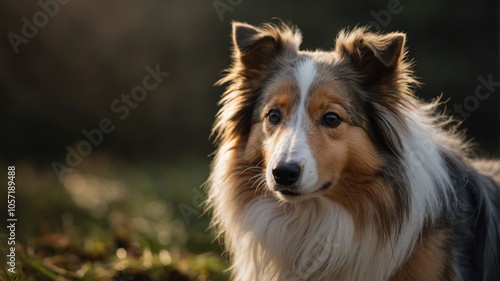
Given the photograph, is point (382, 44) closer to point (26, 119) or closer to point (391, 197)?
point (391, 197)

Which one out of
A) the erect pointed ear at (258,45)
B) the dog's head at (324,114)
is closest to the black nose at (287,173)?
the dog's head at (324,114)

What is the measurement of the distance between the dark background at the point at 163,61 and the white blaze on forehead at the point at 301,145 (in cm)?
841

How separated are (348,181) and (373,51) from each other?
0.89 meters

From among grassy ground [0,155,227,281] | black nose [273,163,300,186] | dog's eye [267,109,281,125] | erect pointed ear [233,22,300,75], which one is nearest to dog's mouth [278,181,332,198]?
black nose [273,163,300,186]

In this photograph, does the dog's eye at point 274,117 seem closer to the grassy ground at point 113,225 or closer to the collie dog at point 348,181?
the collie dog at point 348,181

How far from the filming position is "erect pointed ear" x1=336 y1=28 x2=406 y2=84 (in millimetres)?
4398

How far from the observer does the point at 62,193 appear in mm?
9922

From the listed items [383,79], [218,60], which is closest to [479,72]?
[218,60]

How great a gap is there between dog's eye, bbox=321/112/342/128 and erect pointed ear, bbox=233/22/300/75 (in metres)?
0.71

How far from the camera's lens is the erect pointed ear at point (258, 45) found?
4844 mm

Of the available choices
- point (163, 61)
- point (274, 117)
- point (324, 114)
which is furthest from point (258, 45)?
point (163, 61)

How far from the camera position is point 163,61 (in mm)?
16469

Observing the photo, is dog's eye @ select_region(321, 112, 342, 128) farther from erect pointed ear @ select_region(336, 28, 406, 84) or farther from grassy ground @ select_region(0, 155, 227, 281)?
grassy ground @ select_region(0, 155, 227, 281)

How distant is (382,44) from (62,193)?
678 cm
